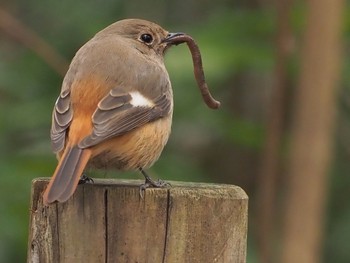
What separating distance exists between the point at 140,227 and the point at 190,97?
3.75 meters

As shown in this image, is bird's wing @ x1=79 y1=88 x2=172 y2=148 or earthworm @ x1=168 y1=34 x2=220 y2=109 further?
earthworm @ x1=168 y1=34 x2=220 y2=109

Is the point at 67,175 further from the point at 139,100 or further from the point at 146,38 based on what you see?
the point at 146,38

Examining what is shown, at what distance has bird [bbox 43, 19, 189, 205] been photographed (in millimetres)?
4375

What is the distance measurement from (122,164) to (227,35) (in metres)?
2.04

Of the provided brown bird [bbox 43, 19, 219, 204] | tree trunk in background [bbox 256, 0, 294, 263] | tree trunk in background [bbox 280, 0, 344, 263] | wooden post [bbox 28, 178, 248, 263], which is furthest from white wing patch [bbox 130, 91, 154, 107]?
tree trunk in background [bbox 256, 0, 294, 263]

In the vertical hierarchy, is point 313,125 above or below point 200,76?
below

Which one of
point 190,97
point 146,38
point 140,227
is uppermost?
point 146,38

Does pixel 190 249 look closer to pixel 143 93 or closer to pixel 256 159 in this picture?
pixel 143 93

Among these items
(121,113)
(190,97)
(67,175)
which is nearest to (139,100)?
(121,113)

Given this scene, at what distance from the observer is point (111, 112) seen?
4.60 metres

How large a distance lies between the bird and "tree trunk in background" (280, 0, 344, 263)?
118 cm

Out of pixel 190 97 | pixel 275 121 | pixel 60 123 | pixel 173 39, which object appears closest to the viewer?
pixel 60 123

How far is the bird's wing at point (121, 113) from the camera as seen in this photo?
4438 millimetres

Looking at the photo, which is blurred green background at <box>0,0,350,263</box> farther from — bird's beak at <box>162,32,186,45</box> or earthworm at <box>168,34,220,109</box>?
earthworm at <box>168,34,220,109</box>
